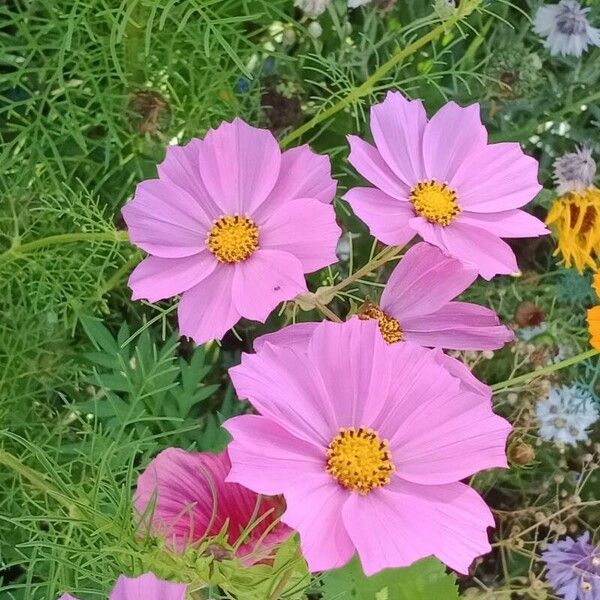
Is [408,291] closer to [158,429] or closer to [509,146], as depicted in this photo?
[509,146]

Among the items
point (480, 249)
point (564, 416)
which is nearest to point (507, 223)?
point (480, 249)

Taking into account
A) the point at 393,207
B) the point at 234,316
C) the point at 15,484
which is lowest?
the point at 15,484

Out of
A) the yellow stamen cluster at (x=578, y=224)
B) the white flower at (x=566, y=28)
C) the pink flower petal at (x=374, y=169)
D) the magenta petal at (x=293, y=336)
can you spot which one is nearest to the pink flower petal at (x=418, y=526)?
the magenta petal at (x=293, y=336)

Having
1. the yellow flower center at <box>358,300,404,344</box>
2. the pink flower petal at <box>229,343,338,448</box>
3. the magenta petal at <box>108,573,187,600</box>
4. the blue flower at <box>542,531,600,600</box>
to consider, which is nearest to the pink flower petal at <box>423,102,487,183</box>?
the yellow flower center at <box>358,300,404,344</box>

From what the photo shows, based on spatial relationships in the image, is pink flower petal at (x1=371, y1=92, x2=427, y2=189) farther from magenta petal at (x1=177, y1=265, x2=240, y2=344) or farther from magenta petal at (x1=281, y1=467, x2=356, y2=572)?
magenta petal at (x1=281, y1=467, x2=356, y2=572)

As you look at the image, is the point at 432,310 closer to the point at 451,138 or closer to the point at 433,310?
the point at 433,310

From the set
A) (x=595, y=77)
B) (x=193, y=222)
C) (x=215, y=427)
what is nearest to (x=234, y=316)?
(x=193, y=222)
